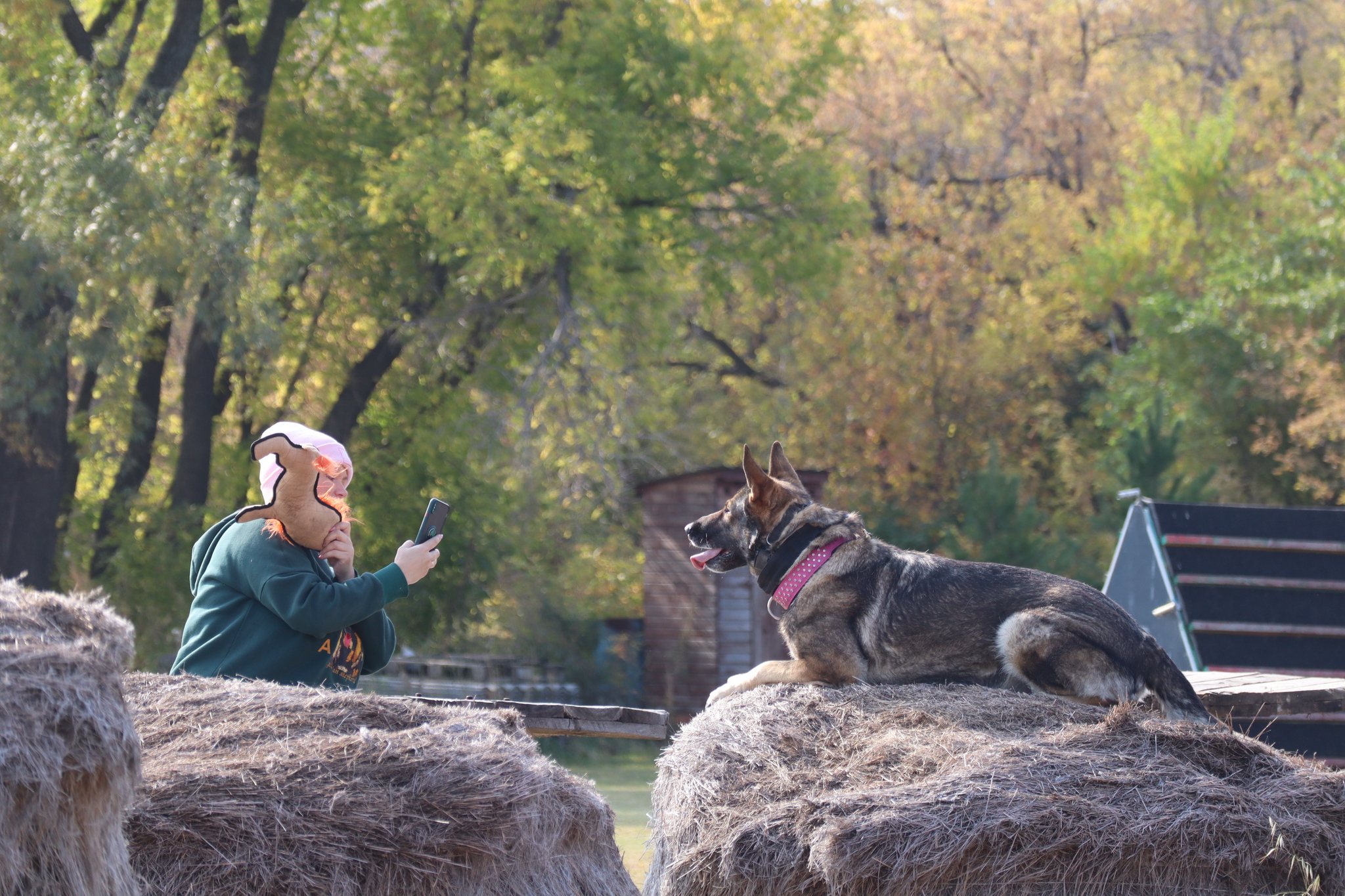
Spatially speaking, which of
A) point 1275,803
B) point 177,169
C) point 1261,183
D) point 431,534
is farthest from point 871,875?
point 1261,183

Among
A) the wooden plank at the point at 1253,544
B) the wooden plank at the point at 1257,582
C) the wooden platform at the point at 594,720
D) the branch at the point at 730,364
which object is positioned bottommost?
the wooden platform at the point at 594,720

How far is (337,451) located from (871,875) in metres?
2.26

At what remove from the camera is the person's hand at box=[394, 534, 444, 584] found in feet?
13.6

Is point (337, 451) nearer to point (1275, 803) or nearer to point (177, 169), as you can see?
point (1275, 803)

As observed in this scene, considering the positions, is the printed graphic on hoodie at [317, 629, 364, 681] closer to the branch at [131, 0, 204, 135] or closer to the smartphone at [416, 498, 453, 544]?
the smartphone at [416, 498, 453, 544]

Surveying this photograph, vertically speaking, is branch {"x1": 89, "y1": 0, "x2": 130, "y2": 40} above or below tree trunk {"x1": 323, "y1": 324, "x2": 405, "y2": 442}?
above

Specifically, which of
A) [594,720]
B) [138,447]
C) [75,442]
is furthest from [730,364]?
[594,720]

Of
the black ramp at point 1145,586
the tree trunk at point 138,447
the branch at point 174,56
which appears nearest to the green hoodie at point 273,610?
the black ramp at point 1145,586

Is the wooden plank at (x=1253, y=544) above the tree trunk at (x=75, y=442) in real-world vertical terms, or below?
below

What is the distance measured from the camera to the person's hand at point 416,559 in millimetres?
4152

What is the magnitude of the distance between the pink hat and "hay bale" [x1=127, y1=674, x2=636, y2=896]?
818mm

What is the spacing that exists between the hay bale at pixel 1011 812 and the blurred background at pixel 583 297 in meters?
10.9

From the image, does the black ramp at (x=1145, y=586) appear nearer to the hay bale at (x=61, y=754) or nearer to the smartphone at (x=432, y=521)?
the smartphone at (x=432, y=521)

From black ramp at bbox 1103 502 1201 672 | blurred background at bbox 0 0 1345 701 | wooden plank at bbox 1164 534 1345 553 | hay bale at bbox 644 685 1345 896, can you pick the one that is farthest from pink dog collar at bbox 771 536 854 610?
blurred background at bbox 0 0 1345 701
